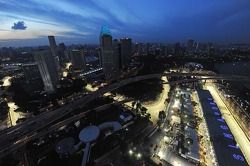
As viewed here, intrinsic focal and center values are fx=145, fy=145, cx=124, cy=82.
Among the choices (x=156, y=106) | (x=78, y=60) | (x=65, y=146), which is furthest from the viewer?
(x=78, y=60)

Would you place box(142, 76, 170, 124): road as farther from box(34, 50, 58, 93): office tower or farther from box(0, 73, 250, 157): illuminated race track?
box(34, 50, 58, 93): office tower

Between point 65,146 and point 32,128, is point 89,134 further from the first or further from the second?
point 32,128

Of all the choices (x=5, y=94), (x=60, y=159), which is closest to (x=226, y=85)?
(x=60, y=159)

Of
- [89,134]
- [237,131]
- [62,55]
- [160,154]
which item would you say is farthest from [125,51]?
[160,154]

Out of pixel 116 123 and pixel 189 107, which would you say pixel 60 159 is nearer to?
pixel 116 123

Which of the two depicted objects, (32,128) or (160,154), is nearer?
(160,154)
